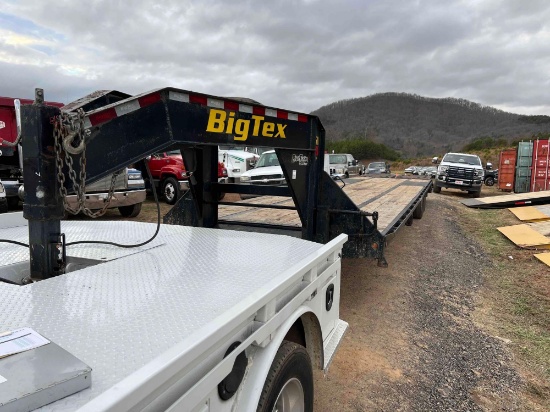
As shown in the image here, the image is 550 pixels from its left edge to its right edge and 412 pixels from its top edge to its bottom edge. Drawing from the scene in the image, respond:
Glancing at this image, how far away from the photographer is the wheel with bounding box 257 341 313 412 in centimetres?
176

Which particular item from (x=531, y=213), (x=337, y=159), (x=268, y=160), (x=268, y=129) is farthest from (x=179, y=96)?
(x=337, y=159)

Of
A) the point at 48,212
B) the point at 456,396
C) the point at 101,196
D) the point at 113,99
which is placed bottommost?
the point at 456,396

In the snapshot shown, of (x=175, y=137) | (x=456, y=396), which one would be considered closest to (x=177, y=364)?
(x=175, y=137)

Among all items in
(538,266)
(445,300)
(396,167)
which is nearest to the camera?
(445,300)

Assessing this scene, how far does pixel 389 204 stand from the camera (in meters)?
7.30

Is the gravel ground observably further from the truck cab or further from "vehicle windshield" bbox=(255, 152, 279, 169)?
the truck cab

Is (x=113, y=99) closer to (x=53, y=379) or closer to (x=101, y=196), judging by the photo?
(x=53, y=379)

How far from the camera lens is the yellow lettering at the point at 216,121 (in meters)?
2.65

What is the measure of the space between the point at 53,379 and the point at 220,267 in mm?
1220

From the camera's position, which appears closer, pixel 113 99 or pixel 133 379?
pixel 133 379

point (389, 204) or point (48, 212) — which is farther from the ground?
point (48, 212)

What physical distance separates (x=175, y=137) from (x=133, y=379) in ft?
5.13

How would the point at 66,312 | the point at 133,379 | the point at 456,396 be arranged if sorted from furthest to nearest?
the point at 456,396, the point at 66,312, the point at 133,379

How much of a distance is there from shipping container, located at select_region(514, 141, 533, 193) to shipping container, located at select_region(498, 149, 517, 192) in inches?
17.4
